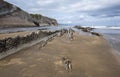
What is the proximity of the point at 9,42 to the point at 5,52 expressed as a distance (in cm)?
119

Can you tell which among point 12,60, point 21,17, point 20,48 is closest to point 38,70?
point 12,60

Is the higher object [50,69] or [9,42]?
[9,42]

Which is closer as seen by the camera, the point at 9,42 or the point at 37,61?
the point at 37,61

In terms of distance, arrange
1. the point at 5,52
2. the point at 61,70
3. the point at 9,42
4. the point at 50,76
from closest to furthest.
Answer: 1. the point at 50,76
2. the point at 61,70
3. the point at 5,52
4. the point at 9,42

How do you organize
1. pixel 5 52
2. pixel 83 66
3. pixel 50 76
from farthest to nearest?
1. pixel 5 52
2. pixel 83 66
3. pixel 50 76

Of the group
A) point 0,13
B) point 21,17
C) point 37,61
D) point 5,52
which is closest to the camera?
point 37,61

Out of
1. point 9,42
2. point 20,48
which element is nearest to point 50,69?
point 9,42

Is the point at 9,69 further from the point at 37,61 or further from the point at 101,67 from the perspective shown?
the point at 101,67

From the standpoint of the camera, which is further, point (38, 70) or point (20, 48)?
point (20, 48)

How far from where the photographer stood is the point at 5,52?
1173cm

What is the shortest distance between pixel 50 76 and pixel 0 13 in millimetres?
53233

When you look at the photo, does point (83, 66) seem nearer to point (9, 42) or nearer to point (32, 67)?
point (32, 67)

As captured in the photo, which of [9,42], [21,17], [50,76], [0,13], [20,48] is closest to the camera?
[50,76]

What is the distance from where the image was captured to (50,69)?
29.6ft
